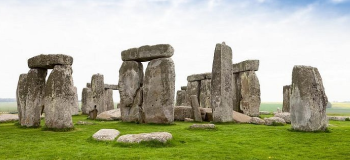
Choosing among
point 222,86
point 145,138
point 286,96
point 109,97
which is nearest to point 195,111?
point 222,86

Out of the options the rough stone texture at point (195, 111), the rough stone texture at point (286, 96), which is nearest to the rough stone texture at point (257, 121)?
the rough stone texture at point (195, 111)

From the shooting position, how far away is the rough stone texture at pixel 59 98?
1319cm

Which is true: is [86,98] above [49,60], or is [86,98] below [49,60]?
below

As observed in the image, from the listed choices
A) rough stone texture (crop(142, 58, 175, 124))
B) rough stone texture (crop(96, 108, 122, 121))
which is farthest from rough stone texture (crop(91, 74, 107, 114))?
rough stone texture (crop(142, 58, 175, 124))

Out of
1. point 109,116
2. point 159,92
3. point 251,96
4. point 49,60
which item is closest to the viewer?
point 49,60

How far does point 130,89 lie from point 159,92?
264cm

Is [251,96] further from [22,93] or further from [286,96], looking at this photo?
[22,93]

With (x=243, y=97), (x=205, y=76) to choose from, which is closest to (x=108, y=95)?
(x=205, y=76)

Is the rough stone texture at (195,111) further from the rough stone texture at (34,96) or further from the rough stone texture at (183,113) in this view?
the rough stone texture at (34,96)

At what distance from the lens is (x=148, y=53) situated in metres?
17.8

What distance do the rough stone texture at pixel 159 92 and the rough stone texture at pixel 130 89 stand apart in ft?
4.03

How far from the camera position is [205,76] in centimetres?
2898

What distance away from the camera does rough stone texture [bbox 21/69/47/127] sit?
48.2 ft

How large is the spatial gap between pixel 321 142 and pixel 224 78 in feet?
24.5
